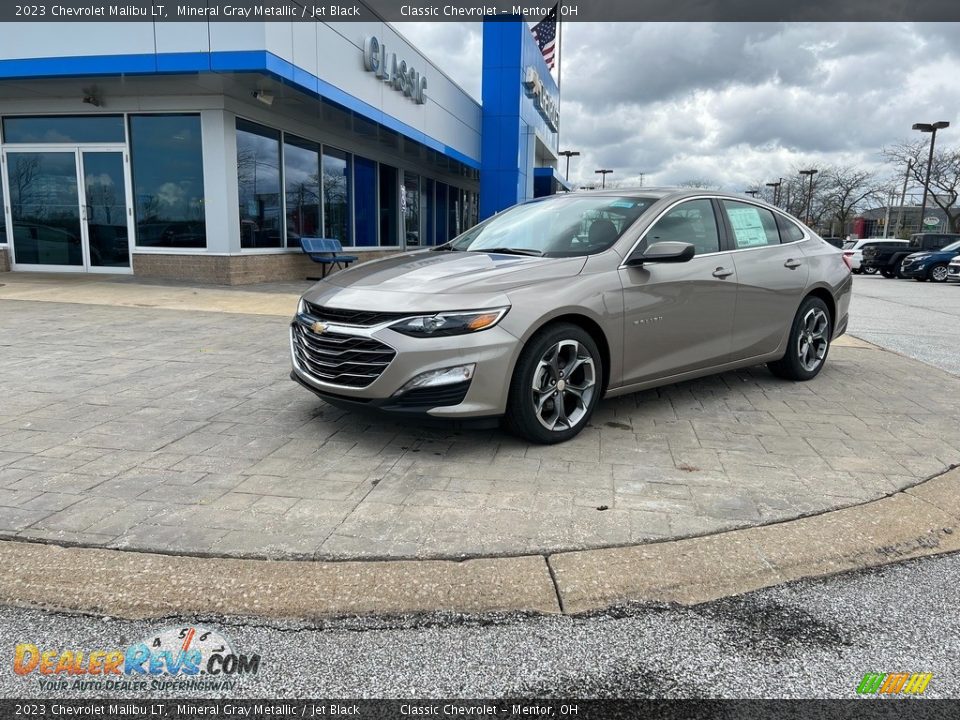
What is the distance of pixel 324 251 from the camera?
14898 mm

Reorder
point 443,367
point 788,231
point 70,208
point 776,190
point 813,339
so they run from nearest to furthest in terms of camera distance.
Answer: point 443,367 → point 788,231 → point 813,339 → point 70,208 → point 776,190

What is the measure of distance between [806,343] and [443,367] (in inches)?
149

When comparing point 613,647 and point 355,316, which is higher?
point 355,316

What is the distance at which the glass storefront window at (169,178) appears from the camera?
41.8 ft

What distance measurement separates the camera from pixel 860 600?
2717mm

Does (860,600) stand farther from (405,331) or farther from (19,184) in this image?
(19,184)

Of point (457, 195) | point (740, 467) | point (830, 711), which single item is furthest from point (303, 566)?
point (457, 195)

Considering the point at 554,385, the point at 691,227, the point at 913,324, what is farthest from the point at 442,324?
the point at 913,324

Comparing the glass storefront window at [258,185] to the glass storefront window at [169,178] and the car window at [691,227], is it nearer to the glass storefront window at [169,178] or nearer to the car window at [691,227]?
the glass storefront window at [169,178]

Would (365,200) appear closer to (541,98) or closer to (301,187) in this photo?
(301,187)

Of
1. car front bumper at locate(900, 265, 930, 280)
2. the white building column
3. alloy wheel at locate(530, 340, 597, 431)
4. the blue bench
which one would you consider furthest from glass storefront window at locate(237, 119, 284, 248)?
car front bumper at locate(900, 265, 930, 280)

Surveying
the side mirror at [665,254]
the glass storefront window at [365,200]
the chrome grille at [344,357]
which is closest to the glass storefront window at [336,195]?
the glass storefront window at [365,200]

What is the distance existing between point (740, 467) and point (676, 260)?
1388mm

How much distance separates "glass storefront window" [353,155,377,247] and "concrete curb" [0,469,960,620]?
16298mm
